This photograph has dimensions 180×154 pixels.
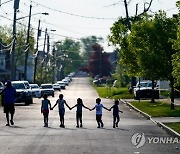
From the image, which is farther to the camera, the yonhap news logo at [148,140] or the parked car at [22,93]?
the parked car at [22,93]

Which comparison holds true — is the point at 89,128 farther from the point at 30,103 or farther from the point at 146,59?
the point at 30,103

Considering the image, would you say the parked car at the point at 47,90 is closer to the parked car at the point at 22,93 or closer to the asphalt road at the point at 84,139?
the parked car at the point at 22,93

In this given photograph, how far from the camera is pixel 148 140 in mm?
21984

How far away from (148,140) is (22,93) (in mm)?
27764

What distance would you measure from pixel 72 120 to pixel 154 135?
911 cm

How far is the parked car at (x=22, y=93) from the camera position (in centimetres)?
4881

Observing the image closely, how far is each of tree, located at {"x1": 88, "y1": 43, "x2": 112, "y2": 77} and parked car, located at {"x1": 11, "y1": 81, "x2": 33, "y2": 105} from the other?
114 m

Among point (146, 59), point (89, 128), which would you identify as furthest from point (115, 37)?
point (89, 128)

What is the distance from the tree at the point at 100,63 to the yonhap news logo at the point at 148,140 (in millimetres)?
141056

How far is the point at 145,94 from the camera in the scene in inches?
2371

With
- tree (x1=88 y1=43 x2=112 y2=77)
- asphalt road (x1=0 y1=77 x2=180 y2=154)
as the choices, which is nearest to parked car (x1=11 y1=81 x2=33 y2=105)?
asphalt road (x1=0 y1=77 x2=180 y2=154)

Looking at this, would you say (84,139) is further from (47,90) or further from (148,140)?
(47,90)

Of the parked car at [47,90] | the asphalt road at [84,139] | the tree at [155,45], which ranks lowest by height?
the asphalt road at [84,139]

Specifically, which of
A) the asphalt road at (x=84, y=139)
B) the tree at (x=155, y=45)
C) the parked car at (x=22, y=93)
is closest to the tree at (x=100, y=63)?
the parked car at (x=22, y=93)
